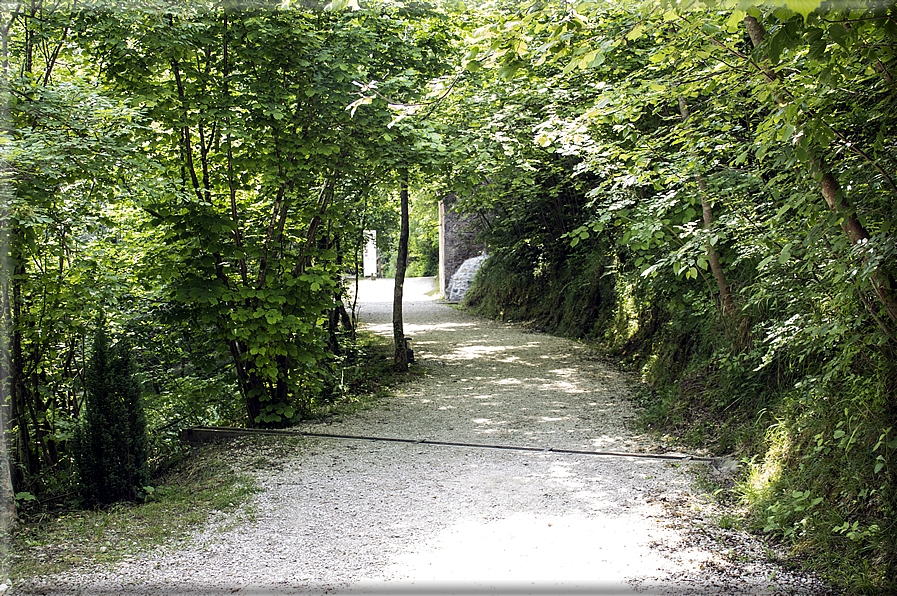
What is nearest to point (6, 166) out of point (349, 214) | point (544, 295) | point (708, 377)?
point (349, 214)

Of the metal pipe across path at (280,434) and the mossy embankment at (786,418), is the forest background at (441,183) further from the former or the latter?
the metal pipe across path at (280,434)

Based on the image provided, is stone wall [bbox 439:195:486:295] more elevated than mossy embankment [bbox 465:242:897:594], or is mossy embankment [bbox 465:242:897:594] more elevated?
stone wall [bbox 439:195:486:295]

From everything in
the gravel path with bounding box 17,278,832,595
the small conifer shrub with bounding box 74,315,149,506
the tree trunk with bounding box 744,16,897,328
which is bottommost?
the gravel path with bounding box 17,278,832,595

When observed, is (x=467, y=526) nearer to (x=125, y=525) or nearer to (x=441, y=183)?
(x=125, y=525)

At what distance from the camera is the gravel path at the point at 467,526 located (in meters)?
3.05

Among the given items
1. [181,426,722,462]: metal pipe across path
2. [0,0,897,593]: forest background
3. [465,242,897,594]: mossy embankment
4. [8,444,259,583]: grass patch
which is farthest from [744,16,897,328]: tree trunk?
[8,444,259,583]: grass patch

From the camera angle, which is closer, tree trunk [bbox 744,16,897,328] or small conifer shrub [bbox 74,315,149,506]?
tree trunk [bbox 744,16,897,328]

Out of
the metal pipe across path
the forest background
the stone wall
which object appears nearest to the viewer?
the forest background

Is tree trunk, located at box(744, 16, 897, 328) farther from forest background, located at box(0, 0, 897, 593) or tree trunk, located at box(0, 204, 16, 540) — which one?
tree trunk, located at box(0, 204, 16, 540)

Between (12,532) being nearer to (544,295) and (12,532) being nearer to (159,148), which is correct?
(159,148)

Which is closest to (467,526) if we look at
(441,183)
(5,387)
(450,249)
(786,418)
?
(786,418)

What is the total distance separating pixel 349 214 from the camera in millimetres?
8195

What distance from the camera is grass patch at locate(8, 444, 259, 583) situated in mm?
3317

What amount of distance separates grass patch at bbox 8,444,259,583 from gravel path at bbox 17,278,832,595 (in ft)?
0.48
